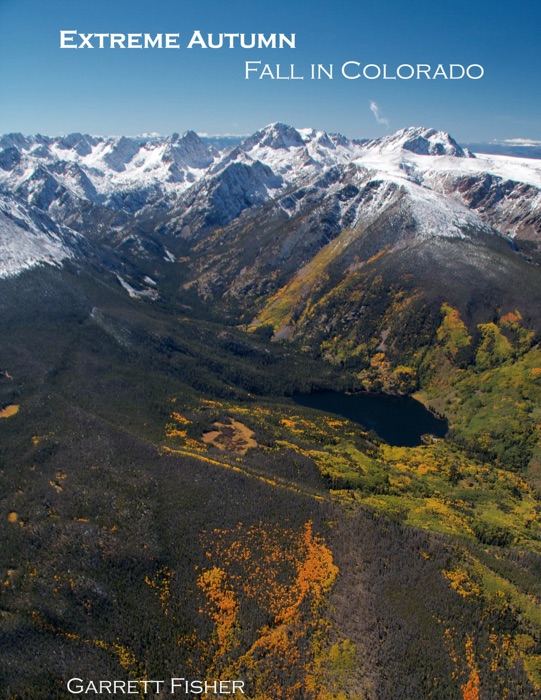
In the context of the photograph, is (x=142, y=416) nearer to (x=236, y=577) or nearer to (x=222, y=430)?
(x=222, y=430)

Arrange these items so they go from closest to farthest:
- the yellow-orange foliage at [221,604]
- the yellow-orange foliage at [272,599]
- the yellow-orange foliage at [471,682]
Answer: the yellow-orange foliage at [471,682]
the yellow-orange foliage at [272,599]
the yellow-orange foliage at [221,604]

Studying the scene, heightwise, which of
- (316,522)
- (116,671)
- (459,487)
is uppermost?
(316,522)

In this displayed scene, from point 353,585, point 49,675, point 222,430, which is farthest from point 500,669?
point 222,430

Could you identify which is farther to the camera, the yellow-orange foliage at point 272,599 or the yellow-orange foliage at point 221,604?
the yellow-orange foliage at point 221,604

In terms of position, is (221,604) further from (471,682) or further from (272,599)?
(471,682)

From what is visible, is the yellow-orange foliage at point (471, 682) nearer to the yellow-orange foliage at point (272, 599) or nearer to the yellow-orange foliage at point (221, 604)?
the yellow-orange foliage at point (272, 599)

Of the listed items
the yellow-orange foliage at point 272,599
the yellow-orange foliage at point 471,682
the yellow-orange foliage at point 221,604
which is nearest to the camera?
the yellow-orange foliage at point 471,682

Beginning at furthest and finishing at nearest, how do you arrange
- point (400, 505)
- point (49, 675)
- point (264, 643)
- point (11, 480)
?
point (400, 505)
point (11, 480)
point (264, 643)
point (49, 675)

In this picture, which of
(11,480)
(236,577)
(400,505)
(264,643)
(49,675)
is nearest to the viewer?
(49,675)

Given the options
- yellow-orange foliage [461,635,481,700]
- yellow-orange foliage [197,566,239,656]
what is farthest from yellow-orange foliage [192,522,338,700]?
yellow-orange foliage [461,635,481,700]

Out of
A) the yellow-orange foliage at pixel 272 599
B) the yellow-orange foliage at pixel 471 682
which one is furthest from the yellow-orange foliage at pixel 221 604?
the yellow-orange foliage at pixel 471 682

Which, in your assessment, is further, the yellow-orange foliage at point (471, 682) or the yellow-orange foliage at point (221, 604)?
the yellow-orange foliage at point (221, 604)
